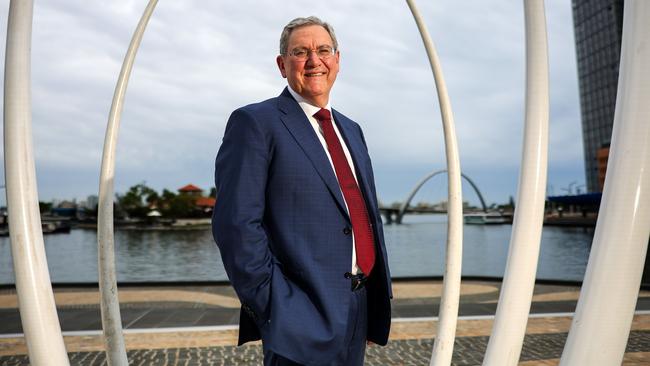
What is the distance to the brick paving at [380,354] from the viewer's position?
215 inches

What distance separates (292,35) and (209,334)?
17.3 ft

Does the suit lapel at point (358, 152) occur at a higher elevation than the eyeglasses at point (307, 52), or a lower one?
lower

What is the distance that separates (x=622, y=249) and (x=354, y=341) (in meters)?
1.09

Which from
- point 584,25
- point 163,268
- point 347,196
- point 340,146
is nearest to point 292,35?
point 340,146

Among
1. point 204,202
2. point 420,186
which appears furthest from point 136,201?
point 420,186

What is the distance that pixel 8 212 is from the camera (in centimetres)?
189

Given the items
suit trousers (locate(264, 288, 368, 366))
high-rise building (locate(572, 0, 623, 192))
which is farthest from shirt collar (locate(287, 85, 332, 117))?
high-rise building (locate(572, 0, 623, 192))

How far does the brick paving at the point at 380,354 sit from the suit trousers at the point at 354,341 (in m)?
3.39

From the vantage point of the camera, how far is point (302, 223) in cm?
211

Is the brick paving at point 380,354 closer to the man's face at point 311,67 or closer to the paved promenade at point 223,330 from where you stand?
the paved promenade at point 223,330

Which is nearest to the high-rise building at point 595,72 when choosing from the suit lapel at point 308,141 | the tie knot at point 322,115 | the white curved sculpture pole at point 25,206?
the tie knot at point 322,115

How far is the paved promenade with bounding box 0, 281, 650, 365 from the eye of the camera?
5.62 metres

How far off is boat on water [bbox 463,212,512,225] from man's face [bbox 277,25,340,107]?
3873 inches

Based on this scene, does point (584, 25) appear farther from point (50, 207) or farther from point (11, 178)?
point (50, 207)
